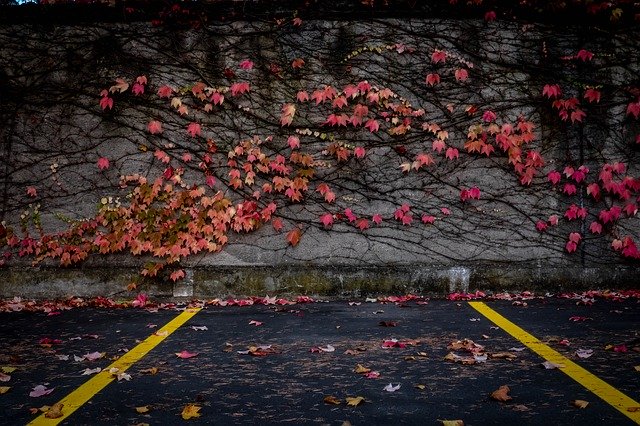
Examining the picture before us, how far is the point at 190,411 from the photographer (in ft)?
8.38

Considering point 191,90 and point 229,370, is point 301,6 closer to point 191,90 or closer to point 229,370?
Answer: point 191,90

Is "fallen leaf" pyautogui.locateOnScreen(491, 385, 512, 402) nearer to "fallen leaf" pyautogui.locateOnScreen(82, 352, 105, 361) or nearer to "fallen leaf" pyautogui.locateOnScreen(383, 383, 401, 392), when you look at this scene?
"fallen leaf" pyautogui.locateOnScreen(383, 383, 401, 392)

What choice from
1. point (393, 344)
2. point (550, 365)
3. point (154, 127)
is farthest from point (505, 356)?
point (154, 127)

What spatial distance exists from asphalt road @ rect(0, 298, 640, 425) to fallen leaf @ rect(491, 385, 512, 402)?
0.02 m

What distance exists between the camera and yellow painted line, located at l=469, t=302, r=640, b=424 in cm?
252

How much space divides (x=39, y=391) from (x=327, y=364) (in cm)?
170

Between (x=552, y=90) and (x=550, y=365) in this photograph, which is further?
(x=552, y=90)

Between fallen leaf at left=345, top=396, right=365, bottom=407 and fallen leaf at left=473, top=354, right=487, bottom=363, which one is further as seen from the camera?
fallen leaf at left=473, top=354, right=487, bottom=363

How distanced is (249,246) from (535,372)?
3.83 metres

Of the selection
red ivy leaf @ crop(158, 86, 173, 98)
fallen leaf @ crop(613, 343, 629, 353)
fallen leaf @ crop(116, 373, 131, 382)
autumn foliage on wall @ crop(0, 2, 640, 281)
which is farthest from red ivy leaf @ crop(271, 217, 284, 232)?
fallen leaf @ crop(613, 343, 629, 353)

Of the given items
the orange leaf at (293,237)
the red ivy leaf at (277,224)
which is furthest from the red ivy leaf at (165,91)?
the orange leaf at (293,237)

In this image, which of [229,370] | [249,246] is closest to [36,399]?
[229,370]

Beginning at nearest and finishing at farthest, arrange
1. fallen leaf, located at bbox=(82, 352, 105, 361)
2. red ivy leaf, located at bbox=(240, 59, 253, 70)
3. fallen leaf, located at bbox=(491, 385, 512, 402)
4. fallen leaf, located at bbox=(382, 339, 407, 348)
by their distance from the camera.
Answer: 1. fallen leaf, located at bbox=(491, 385, 512, 402)
2. fallen leaf, located at bbox=(82, 352, 105, 361)
3. fallen leaf, located at bbox=(382, 339, 407, 348)
4. red ivy leaf, located at bbox=(240, 59, 253, 70)

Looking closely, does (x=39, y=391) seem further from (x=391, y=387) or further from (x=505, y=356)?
(x=505, y=356)
